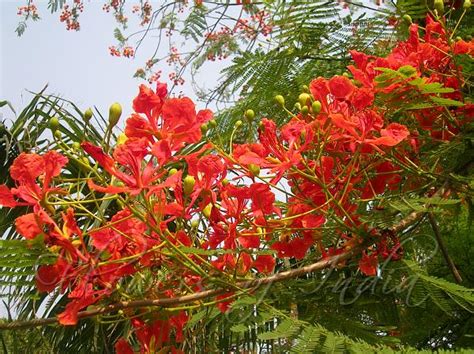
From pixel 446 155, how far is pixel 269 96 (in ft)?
2.39

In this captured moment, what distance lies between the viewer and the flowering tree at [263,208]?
3.36ft

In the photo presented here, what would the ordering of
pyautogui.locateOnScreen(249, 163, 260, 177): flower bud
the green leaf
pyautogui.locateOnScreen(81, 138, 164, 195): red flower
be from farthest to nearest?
the green leaf
pyautogui.locateOnScreen(249, 163, 260, 177): flower bud
pyautogui.locateOnScreen(81, 138, 164, 195): red flower

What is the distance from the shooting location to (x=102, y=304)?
1049mm

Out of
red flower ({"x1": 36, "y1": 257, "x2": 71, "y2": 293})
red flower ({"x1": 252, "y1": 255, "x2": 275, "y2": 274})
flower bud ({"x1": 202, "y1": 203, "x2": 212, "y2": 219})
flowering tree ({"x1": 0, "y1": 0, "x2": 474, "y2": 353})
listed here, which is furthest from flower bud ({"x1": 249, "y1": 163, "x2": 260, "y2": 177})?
red flower ({"x1": 36, "y1": 257, "x2": 71, "y2": 293})

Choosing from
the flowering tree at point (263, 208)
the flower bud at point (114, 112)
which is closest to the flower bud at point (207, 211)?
the flowering tree at point (263, 208)

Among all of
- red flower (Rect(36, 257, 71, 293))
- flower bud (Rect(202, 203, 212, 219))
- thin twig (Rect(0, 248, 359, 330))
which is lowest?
thin twig (Rect(0, 248, 359, 330))

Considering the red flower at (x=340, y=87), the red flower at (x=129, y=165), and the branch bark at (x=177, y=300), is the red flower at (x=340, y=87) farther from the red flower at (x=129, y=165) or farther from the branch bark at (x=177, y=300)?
the red flower at (x=129, y=165)

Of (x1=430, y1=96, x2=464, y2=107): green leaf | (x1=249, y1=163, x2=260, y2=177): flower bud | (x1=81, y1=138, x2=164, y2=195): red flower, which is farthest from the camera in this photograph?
(x1=430, y1=96, x2=464, y2=107): green leaf

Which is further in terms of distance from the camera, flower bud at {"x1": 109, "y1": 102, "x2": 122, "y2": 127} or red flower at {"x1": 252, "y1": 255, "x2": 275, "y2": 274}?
red flower at {"x1": 252, "y1": 255, "x2": 275, "y2": 274}

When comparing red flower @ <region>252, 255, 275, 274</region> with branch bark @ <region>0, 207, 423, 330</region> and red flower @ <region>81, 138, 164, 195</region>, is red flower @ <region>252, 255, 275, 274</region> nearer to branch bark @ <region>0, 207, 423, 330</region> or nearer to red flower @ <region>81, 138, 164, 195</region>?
branch bark @ <region>0, 207, 423, 330</region>

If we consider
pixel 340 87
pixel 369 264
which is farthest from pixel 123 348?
pixel 340 87

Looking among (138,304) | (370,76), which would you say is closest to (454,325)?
(370,76)

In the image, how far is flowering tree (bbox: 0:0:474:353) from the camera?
3.36 ft

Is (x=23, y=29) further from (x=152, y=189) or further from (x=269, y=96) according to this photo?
(x=152, y=189)
